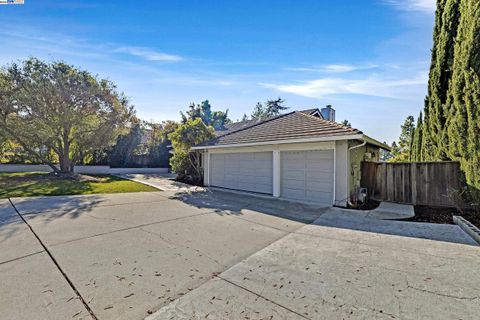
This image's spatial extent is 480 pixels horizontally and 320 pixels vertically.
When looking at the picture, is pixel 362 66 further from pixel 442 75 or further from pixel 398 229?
pixel 398 229

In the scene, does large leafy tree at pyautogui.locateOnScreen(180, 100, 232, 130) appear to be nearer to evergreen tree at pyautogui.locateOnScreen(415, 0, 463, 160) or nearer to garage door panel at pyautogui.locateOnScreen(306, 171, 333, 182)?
garage door panel at pyautogui.locateOnScreen(306, 171, 333, 182)

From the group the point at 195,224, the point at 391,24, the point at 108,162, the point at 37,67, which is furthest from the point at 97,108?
the point at 391,24

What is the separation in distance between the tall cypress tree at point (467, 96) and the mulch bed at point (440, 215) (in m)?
0.88

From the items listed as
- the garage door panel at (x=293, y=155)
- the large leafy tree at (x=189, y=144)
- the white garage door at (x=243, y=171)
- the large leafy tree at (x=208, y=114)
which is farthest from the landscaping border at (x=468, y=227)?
the large leafy tree at (x=208, y=114)

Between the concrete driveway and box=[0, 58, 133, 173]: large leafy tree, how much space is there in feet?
32.0

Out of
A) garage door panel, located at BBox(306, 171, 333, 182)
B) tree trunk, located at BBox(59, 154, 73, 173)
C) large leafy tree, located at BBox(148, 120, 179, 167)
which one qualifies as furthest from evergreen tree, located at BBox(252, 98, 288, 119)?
garage door panel, located at BBox(306, 171, 333, 182)

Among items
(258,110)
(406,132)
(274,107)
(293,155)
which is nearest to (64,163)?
(293,155)

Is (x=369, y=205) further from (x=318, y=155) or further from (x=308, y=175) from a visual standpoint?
(x=318, y=155)

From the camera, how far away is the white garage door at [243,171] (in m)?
10.4

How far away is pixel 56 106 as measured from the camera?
45.1 feet

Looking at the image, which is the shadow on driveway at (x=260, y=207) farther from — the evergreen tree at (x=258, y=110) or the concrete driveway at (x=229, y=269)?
the evergreen tree at (x=258, y=110)

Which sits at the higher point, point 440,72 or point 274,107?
point 274,107

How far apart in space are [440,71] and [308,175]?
6.44 meters

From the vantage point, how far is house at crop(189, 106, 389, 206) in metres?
8.08
